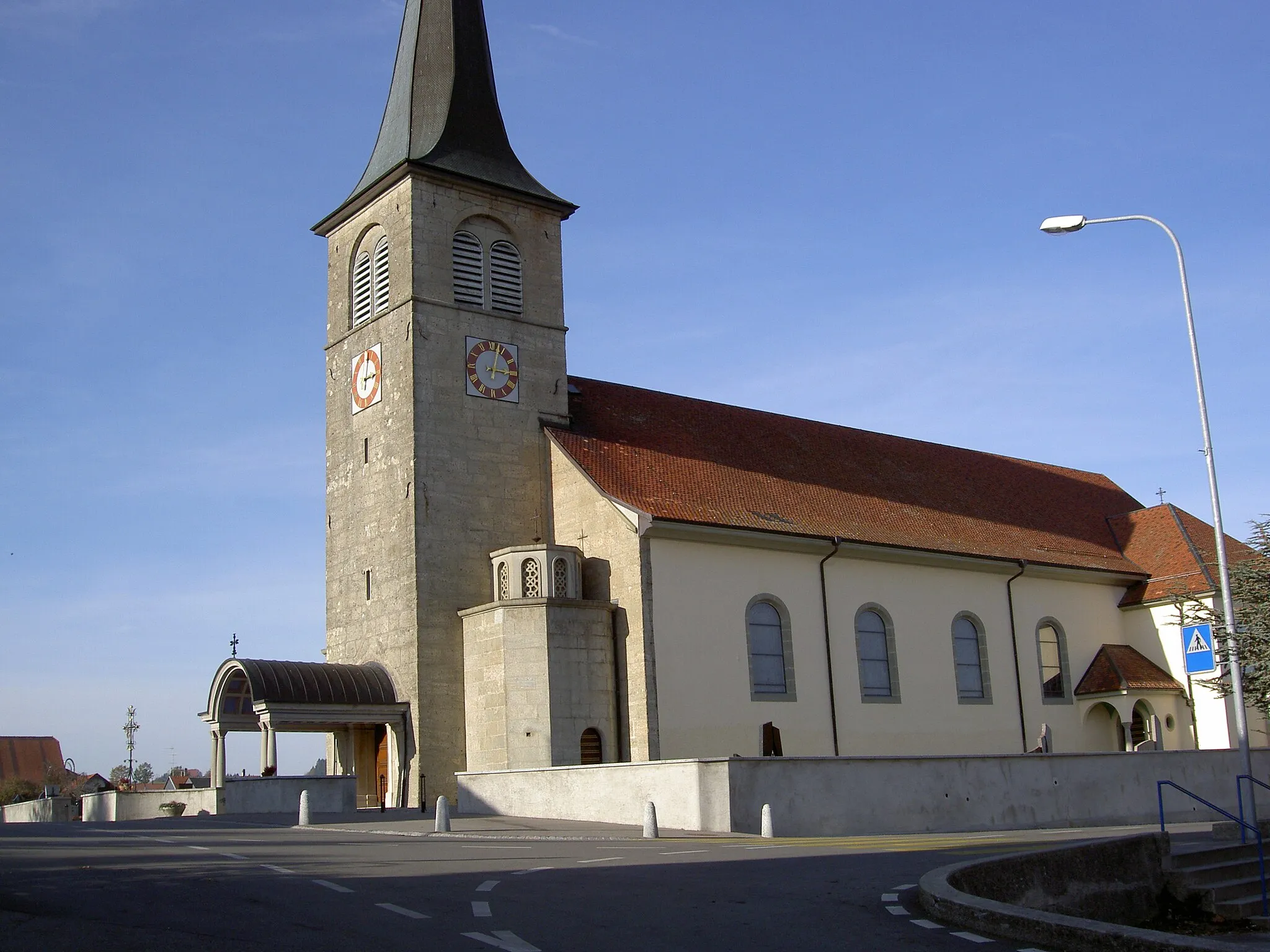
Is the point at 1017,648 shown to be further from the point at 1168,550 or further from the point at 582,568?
the point at 582,568

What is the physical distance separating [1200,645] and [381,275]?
2227 centimetres

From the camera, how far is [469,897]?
1216cm

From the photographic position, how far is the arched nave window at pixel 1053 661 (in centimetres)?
4006

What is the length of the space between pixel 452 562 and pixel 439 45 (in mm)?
15488

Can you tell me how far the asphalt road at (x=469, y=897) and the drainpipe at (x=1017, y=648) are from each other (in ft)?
67.4

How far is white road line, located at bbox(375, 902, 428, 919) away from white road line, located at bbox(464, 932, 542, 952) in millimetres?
947

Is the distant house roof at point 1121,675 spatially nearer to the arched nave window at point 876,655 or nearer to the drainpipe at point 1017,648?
the drainpipe at point 1017,648

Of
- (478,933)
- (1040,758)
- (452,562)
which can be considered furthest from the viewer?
(452,562)

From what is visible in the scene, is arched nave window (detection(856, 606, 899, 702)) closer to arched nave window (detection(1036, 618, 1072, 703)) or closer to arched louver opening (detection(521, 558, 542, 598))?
arched nave window (detection(1036, 618, 1072, 703))

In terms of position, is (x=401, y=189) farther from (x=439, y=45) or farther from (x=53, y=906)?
(x=53, y=906)

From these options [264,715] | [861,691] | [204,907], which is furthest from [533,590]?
[204,907]

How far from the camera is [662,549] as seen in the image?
31.6m

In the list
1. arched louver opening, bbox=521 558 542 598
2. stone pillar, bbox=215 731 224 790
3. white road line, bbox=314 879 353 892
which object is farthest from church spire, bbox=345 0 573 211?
white road line, bbox=314 879 353 892

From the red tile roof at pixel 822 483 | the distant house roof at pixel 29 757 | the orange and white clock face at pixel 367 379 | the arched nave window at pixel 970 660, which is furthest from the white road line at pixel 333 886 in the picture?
the distant house roof at pixel 29 757
